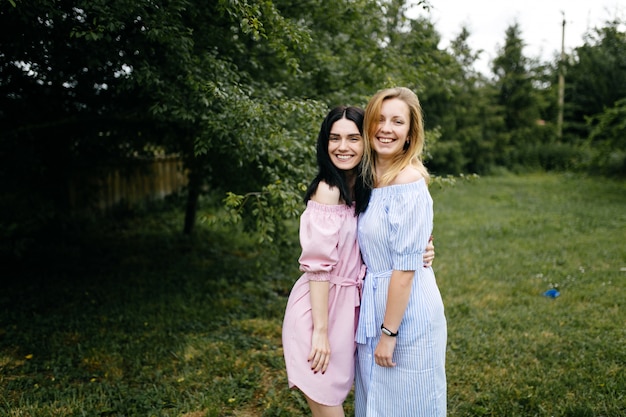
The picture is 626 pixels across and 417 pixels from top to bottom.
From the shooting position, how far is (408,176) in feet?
6.46

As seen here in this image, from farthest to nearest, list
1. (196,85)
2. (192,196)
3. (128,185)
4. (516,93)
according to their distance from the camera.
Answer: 1. (516,93)
2. (128,185)
3. (192,196)
4. (196,85)

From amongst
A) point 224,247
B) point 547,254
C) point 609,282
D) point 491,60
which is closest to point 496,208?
point 547,254

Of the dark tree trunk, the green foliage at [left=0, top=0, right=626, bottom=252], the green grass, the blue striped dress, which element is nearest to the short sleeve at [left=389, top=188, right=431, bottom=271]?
the blue striped dress

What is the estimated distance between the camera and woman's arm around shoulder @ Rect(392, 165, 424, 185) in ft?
6.43

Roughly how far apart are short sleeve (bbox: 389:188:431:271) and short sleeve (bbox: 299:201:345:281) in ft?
0.77

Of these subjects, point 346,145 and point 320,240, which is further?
point 346,145

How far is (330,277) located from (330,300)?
102mm

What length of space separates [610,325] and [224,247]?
501 centimetres

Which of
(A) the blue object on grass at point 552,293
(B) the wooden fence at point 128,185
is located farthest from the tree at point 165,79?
(A) the blue object on grass at point 552,293

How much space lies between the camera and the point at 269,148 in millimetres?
3562

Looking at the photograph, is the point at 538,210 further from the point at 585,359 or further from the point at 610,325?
the point at 585,359

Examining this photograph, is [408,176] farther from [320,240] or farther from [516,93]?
[516,93]

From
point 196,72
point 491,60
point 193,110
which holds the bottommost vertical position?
point 193,110

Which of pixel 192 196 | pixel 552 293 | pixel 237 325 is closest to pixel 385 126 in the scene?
pixel 237 325
